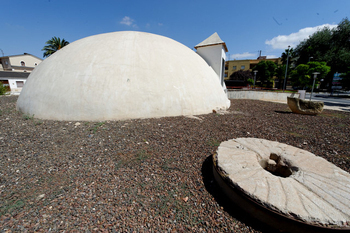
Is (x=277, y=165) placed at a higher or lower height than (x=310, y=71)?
lower

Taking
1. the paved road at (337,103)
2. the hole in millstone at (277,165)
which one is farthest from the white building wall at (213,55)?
the hole in millstone at (277,165)

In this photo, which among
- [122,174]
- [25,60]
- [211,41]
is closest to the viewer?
[122,174]

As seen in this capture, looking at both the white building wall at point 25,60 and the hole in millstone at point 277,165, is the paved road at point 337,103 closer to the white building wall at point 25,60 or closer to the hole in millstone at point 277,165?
the hole in millstone at point 277,165

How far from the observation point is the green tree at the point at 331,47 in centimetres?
2623

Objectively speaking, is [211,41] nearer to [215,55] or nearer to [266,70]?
[215,55]

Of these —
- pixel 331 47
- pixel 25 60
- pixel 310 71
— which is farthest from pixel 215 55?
pixel 25 60

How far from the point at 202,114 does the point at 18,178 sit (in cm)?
655

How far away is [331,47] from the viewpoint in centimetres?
2838

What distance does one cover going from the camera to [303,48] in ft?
107

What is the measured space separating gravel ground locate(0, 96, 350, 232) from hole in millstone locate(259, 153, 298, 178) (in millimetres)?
1209

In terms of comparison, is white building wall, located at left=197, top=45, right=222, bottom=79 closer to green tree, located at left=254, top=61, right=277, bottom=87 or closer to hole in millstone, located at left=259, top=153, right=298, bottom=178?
hole in millstone, located at left=259, top=153, right=298, bottom=178

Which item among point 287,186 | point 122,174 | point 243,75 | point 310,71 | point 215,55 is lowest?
point 122,174

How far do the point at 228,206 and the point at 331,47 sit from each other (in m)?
42.8

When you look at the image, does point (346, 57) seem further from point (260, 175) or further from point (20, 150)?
point (20, 150)
